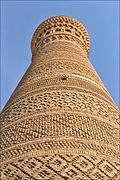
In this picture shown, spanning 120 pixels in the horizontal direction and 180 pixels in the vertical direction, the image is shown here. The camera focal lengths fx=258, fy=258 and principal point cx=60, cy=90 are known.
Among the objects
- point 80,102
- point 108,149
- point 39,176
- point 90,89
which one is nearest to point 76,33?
point 90,89

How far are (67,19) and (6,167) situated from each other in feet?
15.2

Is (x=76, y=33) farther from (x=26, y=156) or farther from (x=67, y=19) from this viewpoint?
Result: (x=26, y=156)

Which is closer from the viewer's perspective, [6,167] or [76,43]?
[6,167]

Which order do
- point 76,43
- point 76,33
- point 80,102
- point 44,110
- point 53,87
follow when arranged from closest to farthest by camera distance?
1. point 44,110
2. point 80,102
3. point 53,87
4. point 76,43
5. point 76,33

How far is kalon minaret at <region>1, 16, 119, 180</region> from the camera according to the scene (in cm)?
205

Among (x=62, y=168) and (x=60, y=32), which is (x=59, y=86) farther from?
(x=60, y=32)

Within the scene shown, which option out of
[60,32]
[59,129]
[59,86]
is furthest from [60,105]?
[60,32]

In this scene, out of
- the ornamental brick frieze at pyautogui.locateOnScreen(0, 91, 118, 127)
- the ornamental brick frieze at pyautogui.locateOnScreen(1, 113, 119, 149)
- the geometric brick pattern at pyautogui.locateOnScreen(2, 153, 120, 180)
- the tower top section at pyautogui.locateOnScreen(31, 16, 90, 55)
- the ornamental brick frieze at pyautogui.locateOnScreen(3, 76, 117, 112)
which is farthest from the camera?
the tower top section at pyautogui.locateOnScreen(31, 16, 90, 55)

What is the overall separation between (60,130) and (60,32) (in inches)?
144

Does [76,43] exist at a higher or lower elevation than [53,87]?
higher

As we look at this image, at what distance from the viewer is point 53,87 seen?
318cm

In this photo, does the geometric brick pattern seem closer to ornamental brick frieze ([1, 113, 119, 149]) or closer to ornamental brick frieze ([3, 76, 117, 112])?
ornamental brick frieze ([1, 113, 119, 149])

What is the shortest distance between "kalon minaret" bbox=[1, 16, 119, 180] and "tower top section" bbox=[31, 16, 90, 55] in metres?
1.81

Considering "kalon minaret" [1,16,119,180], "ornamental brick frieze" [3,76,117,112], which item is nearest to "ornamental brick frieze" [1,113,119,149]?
"kalon minaret" [1,16,119,180]
